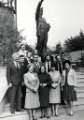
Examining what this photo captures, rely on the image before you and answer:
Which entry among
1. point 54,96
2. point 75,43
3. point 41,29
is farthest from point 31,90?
point 75,43

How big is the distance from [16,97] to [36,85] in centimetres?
60

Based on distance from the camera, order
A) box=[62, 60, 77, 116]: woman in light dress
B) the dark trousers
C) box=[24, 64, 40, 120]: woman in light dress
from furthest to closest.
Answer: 1. box=[62, 60, 77, 116]: woman in light dress
2. the dark trousers
3. box=[24, 64, 40, 120]: woman in light dress

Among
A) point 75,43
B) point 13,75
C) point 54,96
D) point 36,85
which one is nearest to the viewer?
point 36,85

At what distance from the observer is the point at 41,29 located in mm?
10391

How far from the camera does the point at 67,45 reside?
2283 cm

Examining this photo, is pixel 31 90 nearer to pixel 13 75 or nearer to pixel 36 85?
pixel 36 85

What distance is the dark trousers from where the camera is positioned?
5809 mm

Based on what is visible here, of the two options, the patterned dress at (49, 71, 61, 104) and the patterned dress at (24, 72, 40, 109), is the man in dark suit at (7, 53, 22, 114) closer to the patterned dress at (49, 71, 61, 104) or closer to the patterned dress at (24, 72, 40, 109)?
the patterned dress at (24, 72, 40, 109)

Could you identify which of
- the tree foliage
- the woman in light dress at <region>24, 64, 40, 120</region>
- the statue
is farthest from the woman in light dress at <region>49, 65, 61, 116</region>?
the tree foliage

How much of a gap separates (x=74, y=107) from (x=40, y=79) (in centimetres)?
170

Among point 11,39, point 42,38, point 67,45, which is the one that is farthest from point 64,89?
point 67,45

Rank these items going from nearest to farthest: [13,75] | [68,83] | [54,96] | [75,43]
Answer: [13,75] < [54,96] < [68,83] < [75,43]

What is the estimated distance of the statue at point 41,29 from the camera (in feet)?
33.9

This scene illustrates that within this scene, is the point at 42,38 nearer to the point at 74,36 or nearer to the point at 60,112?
the point at 60,112
